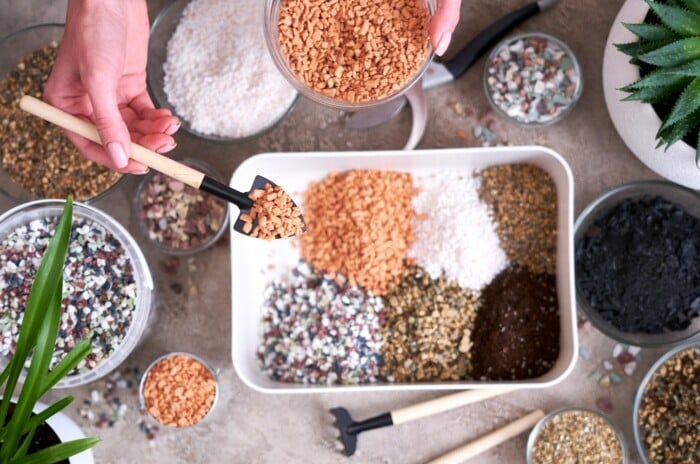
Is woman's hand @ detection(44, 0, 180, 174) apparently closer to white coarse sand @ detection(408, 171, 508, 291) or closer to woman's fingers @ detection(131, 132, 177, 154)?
woman's fingers @ detection(131, 132, 177, 154)

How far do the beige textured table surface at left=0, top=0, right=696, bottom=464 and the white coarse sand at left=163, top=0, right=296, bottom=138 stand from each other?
11 centimetres

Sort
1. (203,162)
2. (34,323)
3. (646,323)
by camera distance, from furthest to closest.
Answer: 1. (203,162)
2. (646,323)
3. (34,323)

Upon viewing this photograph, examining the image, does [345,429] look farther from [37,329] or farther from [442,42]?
[442,42]

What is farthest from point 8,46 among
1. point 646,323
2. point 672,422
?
point 672,422

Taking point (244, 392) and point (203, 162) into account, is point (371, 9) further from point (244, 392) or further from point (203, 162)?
point (244, 392)

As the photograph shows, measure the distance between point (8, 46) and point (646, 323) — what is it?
1.63 m

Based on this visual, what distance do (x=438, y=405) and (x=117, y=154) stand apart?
0.91 metres

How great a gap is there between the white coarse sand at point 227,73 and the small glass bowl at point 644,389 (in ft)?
3.44

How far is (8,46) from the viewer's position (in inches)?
68.1

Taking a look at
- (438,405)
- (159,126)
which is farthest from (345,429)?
(159,126)

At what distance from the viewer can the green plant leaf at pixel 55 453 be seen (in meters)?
1.27

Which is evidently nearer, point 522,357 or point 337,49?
point 337,49

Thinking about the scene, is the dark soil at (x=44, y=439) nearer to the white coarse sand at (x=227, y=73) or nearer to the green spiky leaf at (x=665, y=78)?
the white coarse sand at (x=227, y=73)

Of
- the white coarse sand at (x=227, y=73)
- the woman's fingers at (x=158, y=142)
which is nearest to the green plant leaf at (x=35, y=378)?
the woman's fingers at (x=158, y=142)
